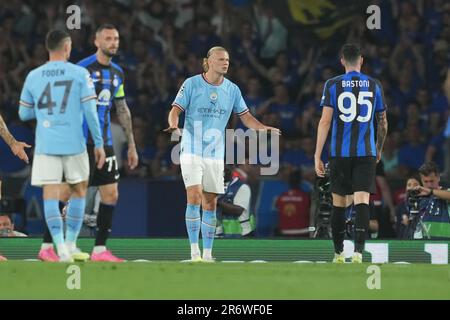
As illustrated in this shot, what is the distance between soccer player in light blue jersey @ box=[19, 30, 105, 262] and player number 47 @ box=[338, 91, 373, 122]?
2503mm

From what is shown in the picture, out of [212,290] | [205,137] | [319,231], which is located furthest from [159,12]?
[212,290]

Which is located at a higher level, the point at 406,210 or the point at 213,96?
the point at 213,96

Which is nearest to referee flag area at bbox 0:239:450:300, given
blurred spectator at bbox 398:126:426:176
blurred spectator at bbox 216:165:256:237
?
blurred spectator at bbox 216:165:256:237

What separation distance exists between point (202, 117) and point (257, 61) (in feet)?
23.5

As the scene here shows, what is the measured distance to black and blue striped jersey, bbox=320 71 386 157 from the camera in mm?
14523

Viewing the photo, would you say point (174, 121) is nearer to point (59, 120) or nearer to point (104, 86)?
point (104, 86)

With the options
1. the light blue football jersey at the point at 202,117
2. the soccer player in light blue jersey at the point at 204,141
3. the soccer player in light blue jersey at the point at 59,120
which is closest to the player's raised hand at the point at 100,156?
the soccer player in light blue jersey at the point at 59,120

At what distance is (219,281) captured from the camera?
520 inches

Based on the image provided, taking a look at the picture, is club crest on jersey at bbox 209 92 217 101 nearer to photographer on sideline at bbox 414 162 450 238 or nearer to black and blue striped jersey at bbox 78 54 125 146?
black and blue striped jersey at bbox 78 54 125 146

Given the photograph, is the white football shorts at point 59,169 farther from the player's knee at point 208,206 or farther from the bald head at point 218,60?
Answer: the bald head at point 218,60

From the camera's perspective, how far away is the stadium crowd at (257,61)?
20328 millimetres

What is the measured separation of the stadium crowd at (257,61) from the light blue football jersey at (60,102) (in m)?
6.48

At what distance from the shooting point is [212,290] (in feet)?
43.1

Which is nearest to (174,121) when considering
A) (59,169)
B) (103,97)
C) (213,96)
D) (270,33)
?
(213,96)
